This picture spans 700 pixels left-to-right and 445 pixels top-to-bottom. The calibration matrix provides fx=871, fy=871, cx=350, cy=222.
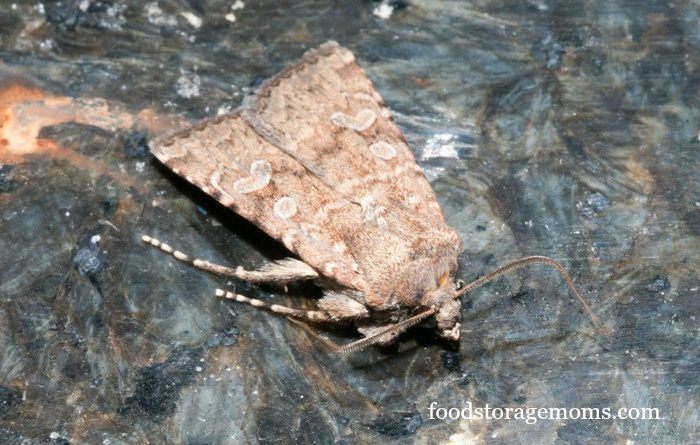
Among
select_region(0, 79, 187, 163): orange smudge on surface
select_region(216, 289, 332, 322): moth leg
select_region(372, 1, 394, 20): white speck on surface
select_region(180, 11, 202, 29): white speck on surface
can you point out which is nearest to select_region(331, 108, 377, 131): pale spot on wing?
select_region(372, 1, 394, 20): white speck on surface

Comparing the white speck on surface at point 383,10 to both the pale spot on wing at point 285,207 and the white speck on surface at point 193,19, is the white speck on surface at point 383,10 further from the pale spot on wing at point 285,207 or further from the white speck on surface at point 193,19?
the pale spot on wing at point 285,207

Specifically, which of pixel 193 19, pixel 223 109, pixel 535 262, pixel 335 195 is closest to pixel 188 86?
pixel 223 109

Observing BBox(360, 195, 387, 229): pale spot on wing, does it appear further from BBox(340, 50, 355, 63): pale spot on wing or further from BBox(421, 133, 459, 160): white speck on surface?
BBox(340, 50, 355, 63): pale spot on wing

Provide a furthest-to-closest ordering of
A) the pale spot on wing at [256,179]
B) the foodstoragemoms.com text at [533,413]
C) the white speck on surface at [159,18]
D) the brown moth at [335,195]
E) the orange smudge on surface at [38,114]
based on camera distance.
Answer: the white speck on surface at [159,18] < the orange smudge on surface at [38,114] < the pale spot on wing at [256,179] < the brown moth at [335,195] < the foodstoragemoms.com text at [533,413]

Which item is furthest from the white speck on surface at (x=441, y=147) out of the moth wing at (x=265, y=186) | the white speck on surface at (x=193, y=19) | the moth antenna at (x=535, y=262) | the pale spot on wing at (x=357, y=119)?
the white speck on surface at (x=193, y=19)

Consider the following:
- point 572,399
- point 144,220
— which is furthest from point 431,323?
point 144,220

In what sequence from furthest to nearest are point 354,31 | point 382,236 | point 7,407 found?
point 354,31 < point 382,236 < point 7,407

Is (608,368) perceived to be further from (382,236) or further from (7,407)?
(7,407)

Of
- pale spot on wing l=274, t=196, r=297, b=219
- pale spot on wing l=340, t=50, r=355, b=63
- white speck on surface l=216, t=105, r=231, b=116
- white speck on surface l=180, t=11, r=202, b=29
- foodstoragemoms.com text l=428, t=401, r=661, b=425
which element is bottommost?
foodstoragemoms.com text l=428, t=401, r=661, b=425
